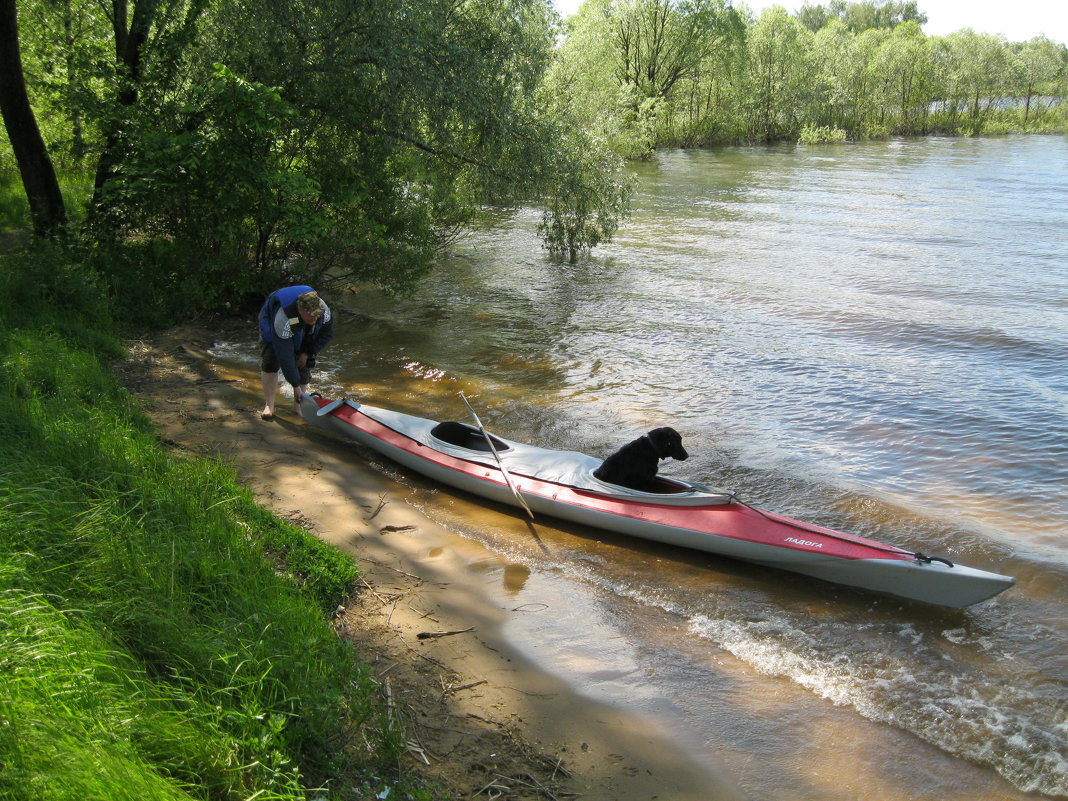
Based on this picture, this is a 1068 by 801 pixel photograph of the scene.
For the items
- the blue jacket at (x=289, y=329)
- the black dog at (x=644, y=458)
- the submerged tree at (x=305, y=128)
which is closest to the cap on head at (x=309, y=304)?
the blue jacket at (x=289, y=329)

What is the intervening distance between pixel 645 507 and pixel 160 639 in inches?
140

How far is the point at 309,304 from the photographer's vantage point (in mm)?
6871

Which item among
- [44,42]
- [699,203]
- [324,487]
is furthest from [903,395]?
[699,203]

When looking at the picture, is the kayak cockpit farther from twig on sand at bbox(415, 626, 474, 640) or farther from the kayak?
twig on sand at bbox(415, 626, 474, 640)

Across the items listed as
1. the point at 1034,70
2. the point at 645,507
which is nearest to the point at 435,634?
the point at 645,507

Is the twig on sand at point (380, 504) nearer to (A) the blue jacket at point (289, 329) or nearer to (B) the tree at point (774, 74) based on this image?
(A) the blue jacket at point (289, 329)

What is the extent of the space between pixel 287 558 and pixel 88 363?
368 cm

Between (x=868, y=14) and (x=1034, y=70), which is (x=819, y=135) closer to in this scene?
(x=1034, y=70)

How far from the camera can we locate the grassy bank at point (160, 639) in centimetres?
242

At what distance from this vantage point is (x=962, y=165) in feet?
90.2

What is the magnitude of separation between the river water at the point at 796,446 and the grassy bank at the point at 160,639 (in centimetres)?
145

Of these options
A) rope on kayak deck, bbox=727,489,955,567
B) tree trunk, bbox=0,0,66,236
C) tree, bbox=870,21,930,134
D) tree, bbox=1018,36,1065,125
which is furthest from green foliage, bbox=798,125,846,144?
rope on kayak deck, bbox=727,489,955,567

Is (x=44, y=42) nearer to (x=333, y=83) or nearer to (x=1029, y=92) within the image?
(x=333, y=83)

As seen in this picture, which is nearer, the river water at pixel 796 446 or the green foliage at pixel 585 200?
the river water at pixel 796 446
